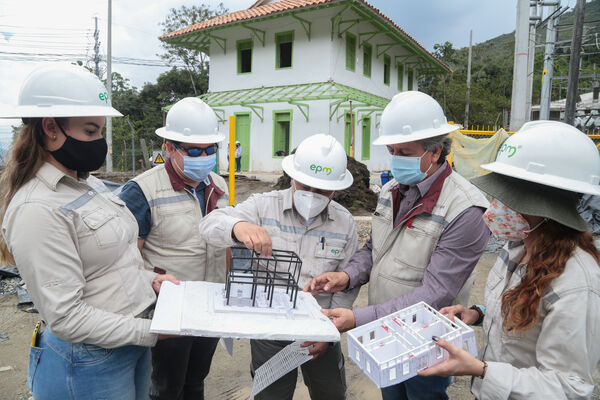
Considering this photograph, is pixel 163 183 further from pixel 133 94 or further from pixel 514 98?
pixel 133 94

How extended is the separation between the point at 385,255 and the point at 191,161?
1321 mm

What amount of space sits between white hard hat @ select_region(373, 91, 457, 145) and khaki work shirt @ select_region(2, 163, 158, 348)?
137 centimetres

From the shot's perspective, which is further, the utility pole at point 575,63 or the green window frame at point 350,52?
the green window frame at point 350,52

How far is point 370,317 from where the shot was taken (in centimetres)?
196

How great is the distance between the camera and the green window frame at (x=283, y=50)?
17.0m

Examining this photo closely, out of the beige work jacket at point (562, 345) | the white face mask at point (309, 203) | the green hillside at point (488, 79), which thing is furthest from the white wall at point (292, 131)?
the beige work jacket at point (562, 345)

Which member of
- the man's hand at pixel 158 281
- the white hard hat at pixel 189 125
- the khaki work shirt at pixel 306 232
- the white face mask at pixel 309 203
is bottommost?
the man's hand at pixel 158 281

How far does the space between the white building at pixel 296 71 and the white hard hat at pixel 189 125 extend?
1254 cm

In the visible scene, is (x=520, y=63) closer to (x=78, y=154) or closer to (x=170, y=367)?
(x=170, y=367)

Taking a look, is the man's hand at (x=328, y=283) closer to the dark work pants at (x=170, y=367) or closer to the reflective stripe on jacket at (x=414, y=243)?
the reflective stripe on jacket at (x=414, y=243)

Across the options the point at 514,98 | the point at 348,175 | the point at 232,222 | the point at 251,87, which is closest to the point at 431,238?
the point at 348,175

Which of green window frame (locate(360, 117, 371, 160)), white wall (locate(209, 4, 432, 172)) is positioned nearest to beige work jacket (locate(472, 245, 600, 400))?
white wall (locate(209, 4, 432, 172))

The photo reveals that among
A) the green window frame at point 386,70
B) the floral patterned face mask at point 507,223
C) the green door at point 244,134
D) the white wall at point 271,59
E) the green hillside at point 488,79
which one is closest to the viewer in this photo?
the floral patterned face mask at point 507,223

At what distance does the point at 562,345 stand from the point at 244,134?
56.8ft
